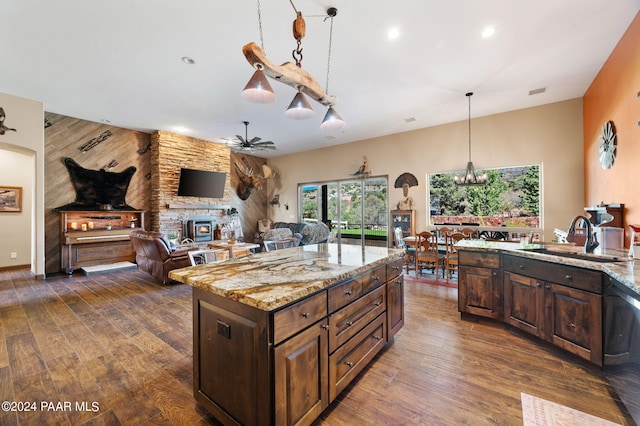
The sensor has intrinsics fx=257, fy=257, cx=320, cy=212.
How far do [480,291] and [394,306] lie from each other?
1253 mm

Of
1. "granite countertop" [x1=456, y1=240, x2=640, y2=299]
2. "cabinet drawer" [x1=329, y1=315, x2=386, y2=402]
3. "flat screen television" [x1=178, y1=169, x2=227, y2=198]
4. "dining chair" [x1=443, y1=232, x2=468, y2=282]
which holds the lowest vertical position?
"cabinet drawer" [x1=329, y1=315, x2=386, y2=402]

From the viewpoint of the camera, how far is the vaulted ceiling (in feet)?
8.53

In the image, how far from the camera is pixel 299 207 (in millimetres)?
8953

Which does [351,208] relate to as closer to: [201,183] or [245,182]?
[245,182]

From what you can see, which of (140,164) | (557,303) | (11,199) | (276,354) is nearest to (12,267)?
(11,199)

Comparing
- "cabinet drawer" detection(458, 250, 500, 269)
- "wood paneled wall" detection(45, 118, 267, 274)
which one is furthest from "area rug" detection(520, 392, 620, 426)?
"wood paneled wall" detection(45, 118, 267, 274)

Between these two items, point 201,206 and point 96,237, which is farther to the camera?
point 201,206

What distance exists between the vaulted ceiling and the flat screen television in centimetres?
199

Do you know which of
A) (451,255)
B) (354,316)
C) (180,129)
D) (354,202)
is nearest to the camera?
(354,316)

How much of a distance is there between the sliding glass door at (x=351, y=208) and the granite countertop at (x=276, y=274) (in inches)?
197

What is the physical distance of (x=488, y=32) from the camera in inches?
113

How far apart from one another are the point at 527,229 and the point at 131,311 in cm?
710

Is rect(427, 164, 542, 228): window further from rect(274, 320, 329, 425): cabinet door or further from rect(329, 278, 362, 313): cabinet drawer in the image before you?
rect(274, 320, 329, 425): cabinet door

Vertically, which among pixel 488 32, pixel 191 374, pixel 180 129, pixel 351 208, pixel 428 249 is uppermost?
pixel 180 129
